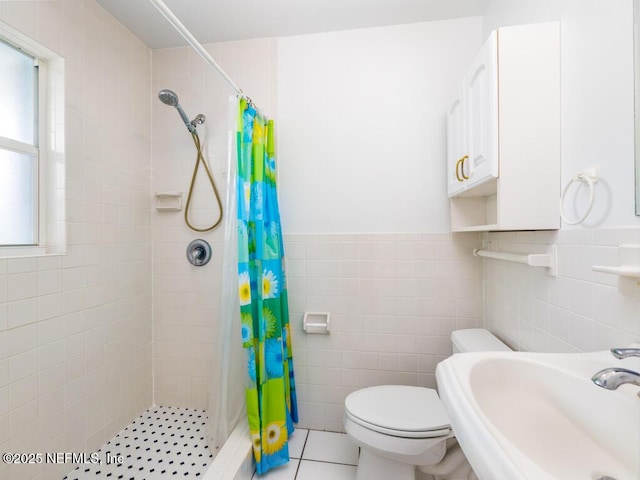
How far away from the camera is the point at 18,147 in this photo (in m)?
1.26

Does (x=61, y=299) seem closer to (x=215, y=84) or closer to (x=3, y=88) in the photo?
(x=3, y=88)

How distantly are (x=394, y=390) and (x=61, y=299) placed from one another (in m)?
1.62

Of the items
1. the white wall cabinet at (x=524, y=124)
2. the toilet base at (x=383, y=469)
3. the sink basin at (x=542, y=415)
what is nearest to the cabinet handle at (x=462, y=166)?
the white wall cabinet at (x=524, y=124)

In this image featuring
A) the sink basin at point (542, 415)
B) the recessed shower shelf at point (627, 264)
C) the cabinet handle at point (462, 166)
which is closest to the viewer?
the sink basin at point (542, 415)

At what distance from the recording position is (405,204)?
169 cm

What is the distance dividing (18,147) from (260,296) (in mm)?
1232

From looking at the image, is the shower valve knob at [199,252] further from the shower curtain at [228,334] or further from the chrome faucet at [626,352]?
the chrome faucet at [626,352]

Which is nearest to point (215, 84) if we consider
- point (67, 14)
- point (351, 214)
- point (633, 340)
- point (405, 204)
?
point (67, 14)

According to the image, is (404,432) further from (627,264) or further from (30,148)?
(30,148)

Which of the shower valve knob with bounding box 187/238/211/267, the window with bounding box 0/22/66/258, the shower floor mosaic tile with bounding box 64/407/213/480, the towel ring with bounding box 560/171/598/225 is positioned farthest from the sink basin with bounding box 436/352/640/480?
the window with bounding box 0/22/66/258

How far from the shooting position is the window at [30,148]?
1227 mm

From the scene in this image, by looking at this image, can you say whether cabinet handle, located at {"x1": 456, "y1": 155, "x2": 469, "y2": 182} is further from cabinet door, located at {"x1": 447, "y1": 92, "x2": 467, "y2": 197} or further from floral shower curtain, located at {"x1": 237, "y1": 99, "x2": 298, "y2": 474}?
floral shower curtain, located at {"x1": 237, "y1": 99, "x2": 298, "y2": 474}

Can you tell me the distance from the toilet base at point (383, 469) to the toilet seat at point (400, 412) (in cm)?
18

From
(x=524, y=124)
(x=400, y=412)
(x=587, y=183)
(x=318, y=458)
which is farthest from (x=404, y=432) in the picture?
(x=524, y=124)
